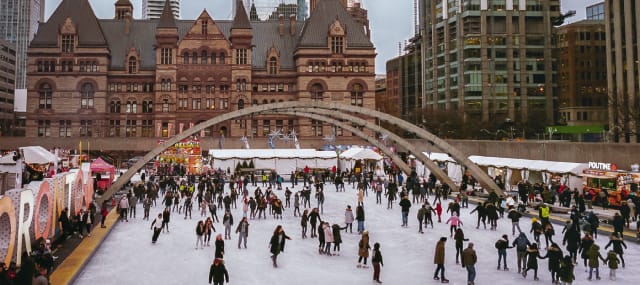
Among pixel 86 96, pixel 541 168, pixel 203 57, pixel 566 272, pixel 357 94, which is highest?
pixel 203 57

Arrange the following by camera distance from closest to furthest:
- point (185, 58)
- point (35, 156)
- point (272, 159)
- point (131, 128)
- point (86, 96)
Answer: point (35, 156) → point (272, 159) → point (86, 96) → point (185, 58) → point (131, 128)

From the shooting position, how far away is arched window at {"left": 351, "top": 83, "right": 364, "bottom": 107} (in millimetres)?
68438

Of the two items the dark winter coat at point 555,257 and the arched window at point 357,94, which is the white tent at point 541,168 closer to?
the dark winter coat at point 555,257

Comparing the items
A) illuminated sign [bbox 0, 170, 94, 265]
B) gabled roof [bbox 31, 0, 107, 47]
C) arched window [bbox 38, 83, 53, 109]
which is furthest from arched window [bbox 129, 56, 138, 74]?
illuminated sign [bbox 0, 170, 94, 265]

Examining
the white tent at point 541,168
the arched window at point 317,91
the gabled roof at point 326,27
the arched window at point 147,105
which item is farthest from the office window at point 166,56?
the white tent at point 541,168

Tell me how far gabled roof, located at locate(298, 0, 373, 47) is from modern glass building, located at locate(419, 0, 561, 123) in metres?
23.3

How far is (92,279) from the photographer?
14250 mm

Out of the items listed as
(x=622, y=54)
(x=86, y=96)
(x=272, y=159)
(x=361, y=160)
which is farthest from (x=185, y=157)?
(x=622, y=54)

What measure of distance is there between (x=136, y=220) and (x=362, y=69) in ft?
161

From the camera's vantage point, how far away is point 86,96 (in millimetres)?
66438

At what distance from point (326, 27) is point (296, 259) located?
186 ft

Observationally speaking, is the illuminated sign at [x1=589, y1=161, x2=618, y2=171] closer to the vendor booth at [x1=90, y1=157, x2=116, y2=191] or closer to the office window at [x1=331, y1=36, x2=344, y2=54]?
the vendor booth at [x1=90, y1=157, x2=116, y2=191]

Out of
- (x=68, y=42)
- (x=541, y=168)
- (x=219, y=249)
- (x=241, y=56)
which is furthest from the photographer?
(x=241, y=56)

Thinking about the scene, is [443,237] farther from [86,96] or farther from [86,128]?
[86,96]
